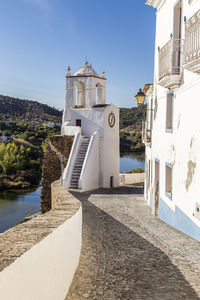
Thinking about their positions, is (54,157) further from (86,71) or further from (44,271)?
(44,271)

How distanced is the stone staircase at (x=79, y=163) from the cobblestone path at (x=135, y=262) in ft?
20.9

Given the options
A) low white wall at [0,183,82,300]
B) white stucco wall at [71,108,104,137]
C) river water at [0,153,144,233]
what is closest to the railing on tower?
low white wall at [0,183,82,300]

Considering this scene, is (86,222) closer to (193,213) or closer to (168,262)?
(193,213)

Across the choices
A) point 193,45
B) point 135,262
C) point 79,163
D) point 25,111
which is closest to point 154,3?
point 193,45

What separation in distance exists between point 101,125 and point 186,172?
35.6 feet

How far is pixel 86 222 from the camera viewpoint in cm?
849

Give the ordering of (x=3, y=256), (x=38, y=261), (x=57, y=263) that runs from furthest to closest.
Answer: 1. (x=57, y=263)
2. (x=38, y=261)
3. (x=3, y=256)

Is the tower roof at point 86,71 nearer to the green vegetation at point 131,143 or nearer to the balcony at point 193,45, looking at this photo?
the balcony at point 193,45

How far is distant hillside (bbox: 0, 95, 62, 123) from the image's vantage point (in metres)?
75.4

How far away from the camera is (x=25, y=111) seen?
8056cm

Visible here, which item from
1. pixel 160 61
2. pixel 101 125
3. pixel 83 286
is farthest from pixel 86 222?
pixel 101 125

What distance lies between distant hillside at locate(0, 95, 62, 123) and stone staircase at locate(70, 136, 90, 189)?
189 feet

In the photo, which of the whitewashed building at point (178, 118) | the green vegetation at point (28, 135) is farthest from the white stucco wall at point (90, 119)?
the whitewashed building at point (178, 118)

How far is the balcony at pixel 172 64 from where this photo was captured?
7.90 m
